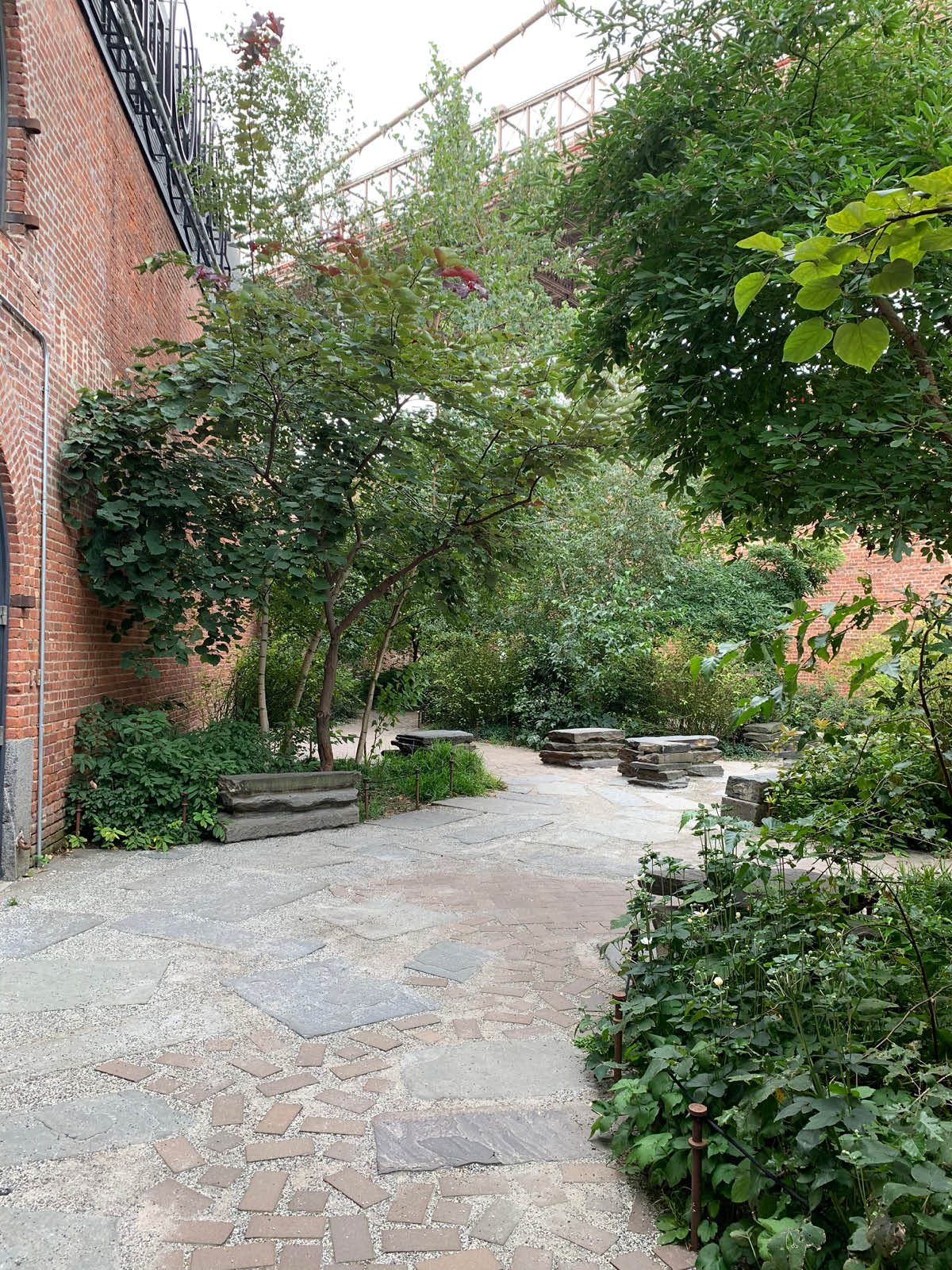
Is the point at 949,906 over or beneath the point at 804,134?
beneath

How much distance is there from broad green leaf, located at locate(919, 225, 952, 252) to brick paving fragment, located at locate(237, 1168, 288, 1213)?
2.68m

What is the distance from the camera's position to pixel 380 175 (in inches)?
583

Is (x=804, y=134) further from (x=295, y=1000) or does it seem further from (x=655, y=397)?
(x=295, y=1000)

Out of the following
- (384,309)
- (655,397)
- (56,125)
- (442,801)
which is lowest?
(442,801)

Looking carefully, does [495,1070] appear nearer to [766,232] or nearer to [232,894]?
[232,894]

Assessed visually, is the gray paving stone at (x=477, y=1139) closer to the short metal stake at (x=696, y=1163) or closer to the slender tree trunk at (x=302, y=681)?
the short metal stake at (x=696, y=1163)

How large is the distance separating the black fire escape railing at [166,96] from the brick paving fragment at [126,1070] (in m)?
7.47

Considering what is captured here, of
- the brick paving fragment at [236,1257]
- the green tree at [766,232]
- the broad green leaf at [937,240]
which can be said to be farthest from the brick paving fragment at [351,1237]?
the green tree at [766,232]

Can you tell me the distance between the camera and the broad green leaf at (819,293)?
46.1 inches

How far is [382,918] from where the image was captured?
4.84m

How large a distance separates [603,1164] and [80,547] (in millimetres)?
5662

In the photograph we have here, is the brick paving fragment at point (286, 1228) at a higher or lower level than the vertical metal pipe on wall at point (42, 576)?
lower

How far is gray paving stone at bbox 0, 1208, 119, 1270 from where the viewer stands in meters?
2.05

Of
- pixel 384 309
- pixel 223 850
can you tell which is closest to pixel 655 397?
pixel 384 309
